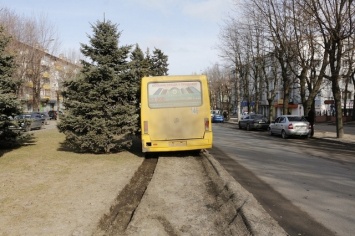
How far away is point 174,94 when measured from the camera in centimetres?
1275

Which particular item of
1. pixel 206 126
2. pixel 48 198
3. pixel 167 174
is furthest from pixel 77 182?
pixel 206 126

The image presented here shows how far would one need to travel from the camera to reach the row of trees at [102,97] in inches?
507

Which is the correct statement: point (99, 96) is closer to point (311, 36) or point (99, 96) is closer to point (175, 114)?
point (175, 114)

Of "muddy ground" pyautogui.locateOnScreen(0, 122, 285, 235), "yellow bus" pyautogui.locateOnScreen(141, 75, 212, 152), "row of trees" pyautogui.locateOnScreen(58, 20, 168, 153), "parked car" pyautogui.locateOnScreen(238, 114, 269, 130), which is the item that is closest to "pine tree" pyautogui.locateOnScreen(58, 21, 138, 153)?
"row of trees" pyautogui.locateOnScreen(58, 20, 168, 153)

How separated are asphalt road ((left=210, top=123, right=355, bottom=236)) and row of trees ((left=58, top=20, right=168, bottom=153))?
391 centimetres

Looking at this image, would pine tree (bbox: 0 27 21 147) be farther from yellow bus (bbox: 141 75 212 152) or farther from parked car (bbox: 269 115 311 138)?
parked car (bbox: 269 115 311 138)

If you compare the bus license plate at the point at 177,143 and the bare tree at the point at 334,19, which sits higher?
the bare tree at the point at 334,19

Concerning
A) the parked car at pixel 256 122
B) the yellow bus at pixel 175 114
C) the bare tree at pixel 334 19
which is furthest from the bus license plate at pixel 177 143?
the parked car at pixel 256 122

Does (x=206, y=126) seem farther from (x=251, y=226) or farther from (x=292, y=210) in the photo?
(x=251, y=226)

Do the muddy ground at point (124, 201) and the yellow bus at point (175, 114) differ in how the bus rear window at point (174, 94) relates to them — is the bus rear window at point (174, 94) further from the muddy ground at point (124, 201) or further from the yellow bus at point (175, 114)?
the muddy ground at point (124, 201)

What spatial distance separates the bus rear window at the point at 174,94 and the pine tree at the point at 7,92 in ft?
17.5

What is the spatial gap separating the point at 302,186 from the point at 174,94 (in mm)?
5912

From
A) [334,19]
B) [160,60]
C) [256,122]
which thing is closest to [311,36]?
[334,19]

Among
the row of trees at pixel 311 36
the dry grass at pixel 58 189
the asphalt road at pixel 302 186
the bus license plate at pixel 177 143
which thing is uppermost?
the row of trees at pixel 311 36
